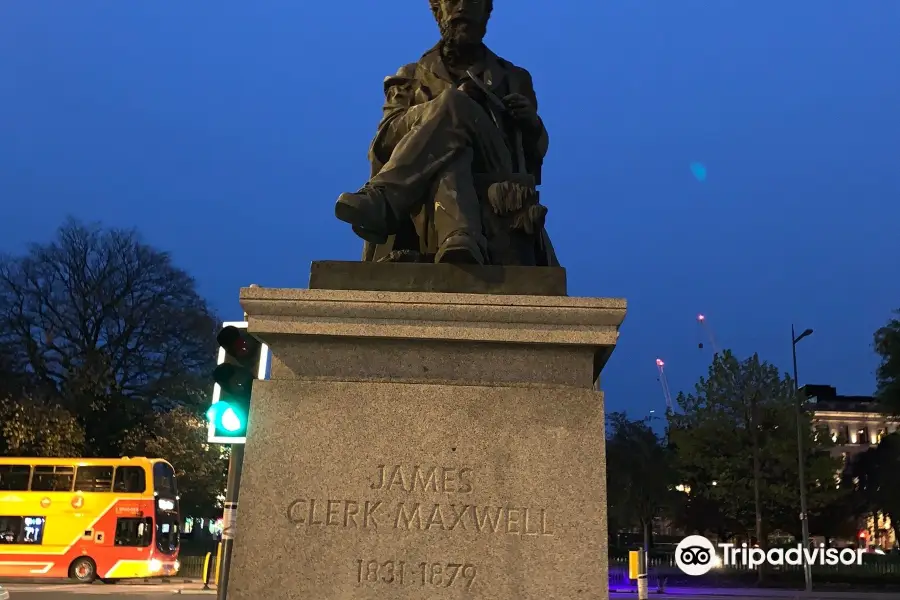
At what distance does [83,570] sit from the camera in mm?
22609

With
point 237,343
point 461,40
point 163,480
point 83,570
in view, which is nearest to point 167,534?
point 163,480

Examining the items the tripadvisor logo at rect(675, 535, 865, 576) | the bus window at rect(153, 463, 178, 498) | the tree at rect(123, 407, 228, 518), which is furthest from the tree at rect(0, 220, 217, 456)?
the tripadvisor logo at rect(675, 535, 865, 576)

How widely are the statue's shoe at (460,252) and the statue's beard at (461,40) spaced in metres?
2.03

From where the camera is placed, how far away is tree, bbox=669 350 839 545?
31.9m

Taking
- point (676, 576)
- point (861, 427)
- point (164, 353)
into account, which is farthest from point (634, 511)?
point (861, 427)

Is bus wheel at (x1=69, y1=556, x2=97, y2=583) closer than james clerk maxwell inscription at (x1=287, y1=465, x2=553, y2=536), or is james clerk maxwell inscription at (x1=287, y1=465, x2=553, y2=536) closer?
james clerk maxwell inscription at (x1=287, y1=465, x2=553, y2=536)

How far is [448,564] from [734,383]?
33257 millimetres

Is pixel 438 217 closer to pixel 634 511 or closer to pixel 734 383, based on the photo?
pixel 734 383

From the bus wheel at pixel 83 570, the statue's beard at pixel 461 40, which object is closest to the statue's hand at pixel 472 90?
the statue's beard at pixel 461 40

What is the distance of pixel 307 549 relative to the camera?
11.0 ft

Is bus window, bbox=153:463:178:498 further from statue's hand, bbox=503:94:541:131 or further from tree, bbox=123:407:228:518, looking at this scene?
statue's hand, bbox=503:94:541:131

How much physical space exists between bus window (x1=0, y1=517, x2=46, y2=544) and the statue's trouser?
73.7ft

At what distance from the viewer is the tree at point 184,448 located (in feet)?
104

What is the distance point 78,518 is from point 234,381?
19358 mm
